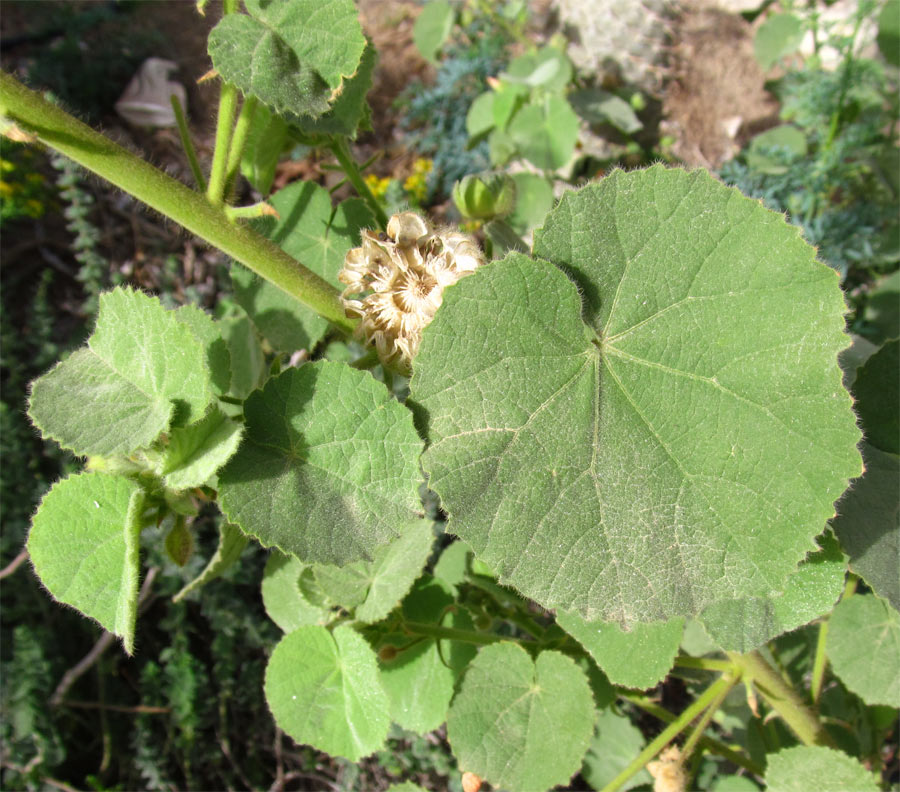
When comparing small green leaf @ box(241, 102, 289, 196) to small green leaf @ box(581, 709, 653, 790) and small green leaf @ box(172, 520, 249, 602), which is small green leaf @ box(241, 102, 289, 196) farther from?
small green leaf @ box(581, 709, 653, 790)

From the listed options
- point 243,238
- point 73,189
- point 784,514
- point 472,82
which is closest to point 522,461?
point 784,514

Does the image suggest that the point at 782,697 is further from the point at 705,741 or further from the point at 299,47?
the point at 299,47

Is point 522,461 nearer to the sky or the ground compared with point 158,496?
nearer to the sky

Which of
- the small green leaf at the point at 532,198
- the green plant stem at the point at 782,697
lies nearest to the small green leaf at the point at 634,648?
the green plant stem at the point at 782,697

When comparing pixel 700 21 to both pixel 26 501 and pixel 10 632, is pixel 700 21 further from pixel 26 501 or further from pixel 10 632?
pixel 10 632

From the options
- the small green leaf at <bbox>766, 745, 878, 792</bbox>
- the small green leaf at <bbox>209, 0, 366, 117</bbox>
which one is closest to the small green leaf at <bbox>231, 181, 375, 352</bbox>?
the small green leaf at <bbox>209, 0, 366, 117</bbox>

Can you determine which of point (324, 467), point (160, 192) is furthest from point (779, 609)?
point (160, 192)
